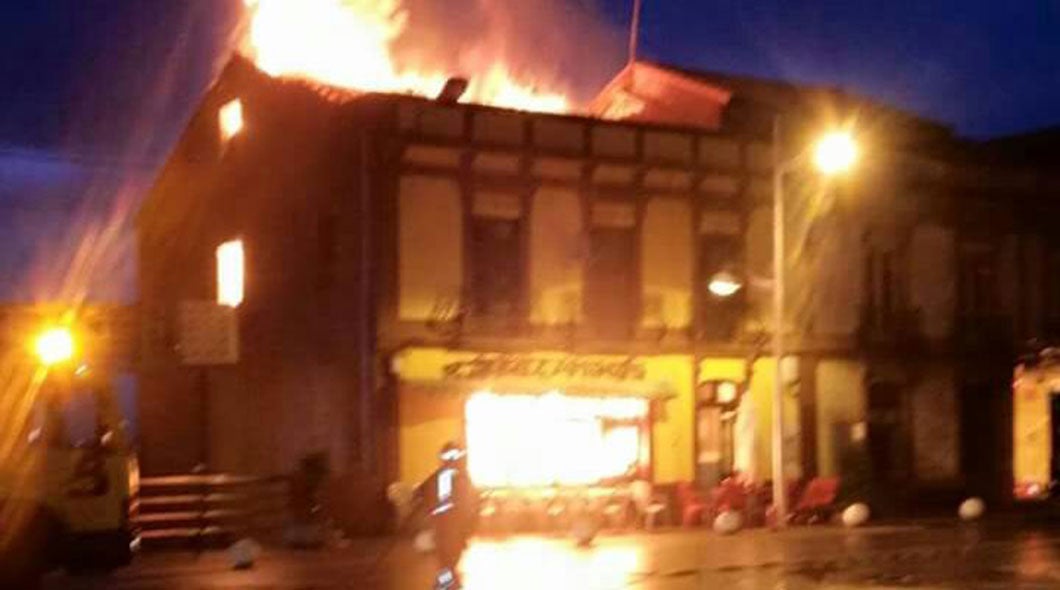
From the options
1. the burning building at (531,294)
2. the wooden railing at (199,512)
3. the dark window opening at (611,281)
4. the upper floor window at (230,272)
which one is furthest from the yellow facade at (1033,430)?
the wooden railing at (199,512)

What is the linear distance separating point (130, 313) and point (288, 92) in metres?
5.46

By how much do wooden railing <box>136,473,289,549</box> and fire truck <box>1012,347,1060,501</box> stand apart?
67.8 ft

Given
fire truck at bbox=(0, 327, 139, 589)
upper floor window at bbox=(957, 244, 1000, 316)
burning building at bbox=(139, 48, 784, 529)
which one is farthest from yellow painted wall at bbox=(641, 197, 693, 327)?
fire truck at bbox=(0, 327, 139, 589)

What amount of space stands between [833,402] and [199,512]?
596 inches

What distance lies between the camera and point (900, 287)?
3425cm

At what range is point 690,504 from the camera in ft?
95.3

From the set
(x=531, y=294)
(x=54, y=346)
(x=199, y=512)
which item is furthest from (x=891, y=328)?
(x=54, y=346)

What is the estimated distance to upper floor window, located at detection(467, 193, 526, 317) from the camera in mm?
28000

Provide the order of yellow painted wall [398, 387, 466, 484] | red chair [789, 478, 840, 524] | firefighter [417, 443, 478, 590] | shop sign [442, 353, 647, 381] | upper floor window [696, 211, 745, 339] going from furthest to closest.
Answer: upper floor window [696, 211, 745, 339] → red chair [789, 478, 840, 524] → shop sign [442, 353, 647, 381] → yellow painted wall [398, 387, 466, 484] → firefighter [417, 443, 478, 590]

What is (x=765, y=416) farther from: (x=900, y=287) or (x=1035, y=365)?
(x=1035, y=365)

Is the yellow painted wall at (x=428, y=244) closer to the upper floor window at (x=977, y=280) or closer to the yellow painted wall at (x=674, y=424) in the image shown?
the yellow painted wall at (x=674, y=424)

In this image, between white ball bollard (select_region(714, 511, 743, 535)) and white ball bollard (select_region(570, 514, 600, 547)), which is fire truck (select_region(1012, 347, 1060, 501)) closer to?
white ball bollard (select_region(714, 511, 743, 535))

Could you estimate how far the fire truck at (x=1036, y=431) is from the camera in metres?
37.7

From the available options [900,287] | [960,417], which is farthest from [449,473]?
[960,417]
